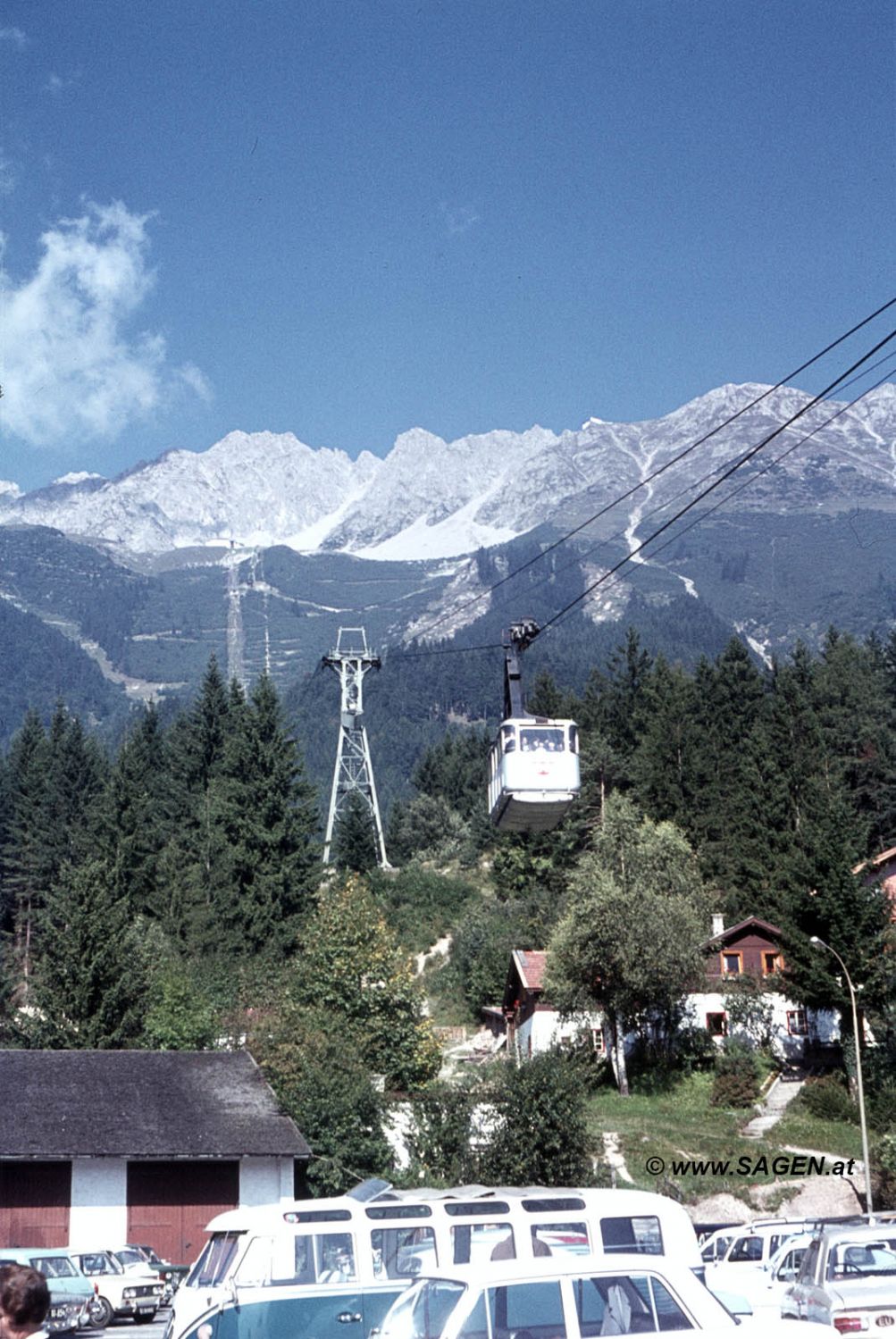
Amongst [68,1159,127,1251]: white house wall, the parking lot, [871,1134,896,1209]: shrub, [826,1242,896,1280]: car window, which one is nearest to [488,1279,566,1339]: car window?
[826,1242,896,1280]: car window

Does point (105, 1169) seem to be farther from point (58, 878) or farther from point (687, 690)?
point (687, 690)

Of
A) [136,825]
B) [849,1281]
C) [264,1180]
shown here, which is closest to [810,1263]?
[849,1281]

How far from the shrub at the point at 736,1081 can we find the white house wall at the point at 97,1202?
25504mm

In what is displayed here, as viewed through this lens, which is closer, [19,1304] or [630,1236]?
[19,1304]

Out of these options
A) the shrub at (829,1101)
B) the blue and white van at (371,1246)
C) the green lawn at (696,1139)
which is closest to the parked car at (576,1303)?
the blue and white van at (371,1246)

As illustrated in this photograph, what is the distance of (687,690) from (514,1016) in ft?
111

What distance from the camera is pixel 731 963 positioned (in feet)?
219

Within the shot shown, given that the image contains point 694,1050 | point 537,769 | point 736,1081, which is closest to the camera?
point 537,769

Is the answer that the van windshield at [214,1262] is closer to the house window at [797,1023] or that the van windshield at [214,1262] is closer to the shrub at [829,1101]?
the shrub at [829,1101]

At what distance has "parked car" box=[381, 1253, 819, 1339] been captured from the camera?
1109 centimetres

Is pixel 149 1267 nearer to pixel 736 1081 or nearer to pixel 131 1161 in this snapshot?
pixel 131 1161

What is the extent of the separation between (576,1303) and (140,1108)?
30817 mm

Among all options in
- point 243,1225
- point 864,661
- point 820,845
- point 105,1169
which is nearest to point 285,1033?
point 105,1169

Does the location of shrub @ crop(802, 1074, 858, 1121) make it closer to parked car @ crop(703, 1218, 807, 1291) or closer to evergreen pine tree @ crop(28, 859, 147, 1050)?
parked car @ crop(703, 1218, 807, 1291)
